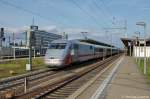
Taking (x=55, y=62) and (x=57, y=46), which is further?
(x=57, y=46)

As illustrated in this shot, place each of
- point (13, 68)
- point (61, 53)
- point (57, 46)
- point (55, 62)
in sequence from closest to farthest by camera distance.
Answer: point (55, 62), point (61, 53), point (57, 46), point (13, 68)

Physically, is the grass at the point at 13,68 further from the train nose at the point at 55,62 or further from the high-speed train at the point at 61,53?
the high-speed train at the point at 61,53

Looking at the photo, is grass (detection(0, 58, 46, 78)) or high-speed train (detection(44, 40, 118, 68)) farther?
high-speed train (detection(44, 40, 118, 68))

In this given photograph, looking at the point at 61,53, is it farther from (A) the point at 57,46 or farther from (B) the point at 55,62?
(A) the point at 57,46

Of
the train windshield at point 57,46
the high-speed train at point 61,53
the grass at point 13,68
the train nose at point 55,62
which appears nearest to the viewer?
the grass at point 13,68

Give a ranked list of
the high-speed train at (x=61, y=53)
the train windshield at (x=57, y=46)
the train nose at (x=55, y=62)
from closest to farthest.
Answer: the train nose at (x=55, y=62), the high-speed train at (x=61, y=53), the train windshield at (x=57, y=46)

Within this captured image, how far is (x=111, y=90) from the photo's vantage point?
1744 cm

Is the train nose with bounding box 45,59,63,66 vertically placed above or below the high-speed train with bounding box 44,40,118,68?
below

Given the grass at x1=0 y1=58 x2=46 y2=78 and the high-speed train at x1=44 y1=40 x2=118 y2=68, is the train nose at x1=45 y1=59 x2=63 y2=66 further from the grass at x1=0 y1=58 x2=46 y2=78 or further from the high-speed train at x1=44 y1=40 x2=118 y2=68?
the grass at x1=0 y1=58 x2=46 y2=78

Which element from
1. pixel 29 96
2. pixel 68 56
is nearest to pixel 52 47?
pixel 68 56

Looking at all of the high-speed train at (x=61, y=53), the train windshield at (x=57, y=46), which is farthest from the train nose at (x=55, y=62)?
the train windshield at (x=57, y=46)

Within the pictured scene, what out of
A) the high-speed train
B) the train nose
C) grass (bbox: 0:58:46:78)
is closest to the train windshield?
the high-speed train

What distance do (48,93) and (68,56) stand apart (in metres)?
18.0

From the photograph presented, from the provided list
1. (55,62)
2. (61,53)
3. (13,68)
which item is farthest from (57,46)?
(13,68)
